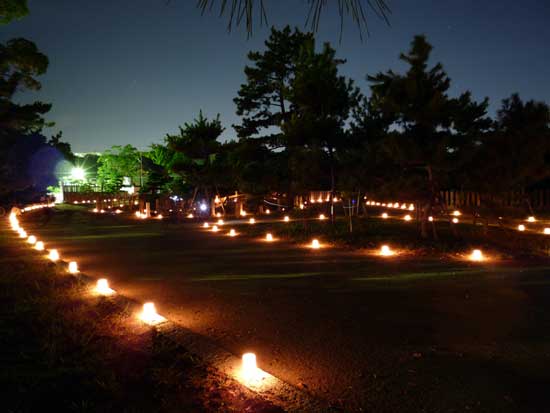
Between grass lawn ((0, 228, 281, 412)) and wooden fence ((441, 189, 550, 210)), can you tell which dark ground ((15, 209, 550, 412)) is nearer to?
grass lawn ((0, 228, 281, 412))

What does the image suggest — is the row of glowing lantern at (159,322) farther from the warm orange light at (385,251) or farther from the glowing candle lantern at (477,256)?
the glowing candle lantern at (477,256)

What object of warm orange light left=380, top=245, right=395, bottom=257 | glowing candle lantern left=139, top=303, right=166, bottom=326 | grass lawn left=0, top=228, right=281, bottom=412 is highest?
glowing candle lantern left=139, top=303, right=166, bottom=326

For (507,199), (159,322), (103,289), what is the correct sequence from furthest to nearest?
(507,199) → (103,289) → (159,322)

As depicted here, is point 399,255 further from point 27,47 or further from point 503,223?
point 27,47

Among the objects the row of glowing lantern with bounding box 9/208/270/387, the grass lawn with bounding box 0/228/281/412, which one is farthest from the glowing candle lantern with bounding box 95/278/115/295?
the grass lawn with bounding box 0/228/281/412

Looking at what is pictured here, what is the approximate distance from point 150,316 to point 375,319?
9.58ft

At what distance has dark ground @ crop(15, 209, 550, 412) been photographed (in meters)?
3.85

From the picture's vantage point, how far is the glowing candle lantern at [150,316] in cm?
576

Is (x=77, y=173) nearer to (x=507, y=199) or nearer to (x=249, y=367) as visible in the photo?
(x=507, y=199)

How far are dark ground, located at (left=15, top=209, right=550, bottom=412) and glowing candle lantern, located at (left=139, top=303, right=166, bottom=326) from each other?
276 mm

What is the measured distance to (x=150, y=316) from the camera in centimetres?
589

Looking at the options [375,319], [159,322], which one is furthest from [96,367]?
[375,319]

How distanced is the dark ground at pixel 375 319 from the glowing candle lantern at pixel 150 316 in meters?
0.28

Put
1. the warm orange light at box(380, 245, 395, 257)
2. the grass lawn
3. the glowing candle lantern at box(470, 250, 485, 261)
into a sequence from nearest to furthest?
1. the grass lawn
2. the glowing candle lantern at box(470, 250, 485, 261)
3. the warm orange light at box(380, 245, 395, 257)
